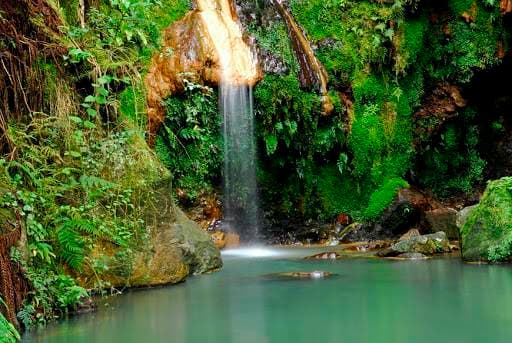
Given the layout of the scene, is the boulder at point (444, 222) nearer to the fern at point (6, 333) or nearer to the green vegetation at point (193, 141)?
the green vegetation at point (193, 141)

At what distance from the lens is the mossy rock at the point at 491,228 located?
8.12 metres

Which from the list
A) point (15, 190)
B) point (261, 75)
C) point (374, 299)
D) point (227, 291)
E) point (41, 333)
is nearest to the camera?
point (41, 333)

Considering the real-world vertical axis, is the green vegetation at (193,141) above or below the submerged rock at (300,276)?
above

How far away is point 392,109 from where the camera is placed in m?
13.5

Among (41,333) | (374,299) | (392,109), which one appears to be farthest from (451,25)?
(41,333)

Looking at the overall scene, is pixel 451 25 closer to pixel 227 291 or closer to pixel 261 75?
pixel 261 75

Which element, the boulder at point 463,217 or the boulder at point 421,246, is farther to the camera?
the boulder at point 421,246

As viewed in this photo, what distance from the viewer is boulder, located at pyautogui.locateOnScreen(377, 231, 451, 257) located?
361 inches

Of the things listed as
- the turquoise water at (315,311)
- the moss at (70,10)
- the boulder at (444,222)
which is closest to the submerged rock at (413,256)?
the turquoise water at (315,311)

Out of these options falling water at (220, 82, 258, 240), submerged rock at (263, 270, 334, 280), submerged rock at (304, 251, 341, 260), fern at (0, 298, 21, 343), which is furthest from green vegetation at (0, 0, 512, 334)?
submerged rock at (304, 251, 341, 260)

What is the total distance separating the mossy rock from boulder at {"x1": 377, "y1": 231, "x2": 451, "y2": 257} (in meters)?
0.71

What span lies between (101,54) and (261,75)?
5.11 metres

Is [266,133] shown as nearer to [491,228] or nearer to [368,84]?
[368,84]

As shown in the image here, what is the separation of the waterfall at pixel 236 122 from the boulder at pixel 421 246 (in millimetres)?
3456
